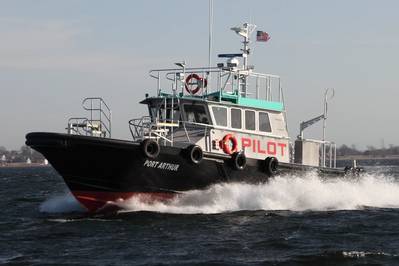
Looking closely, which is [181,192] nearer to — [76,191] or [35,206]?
[76,191]

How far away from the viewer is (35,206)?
835 inches

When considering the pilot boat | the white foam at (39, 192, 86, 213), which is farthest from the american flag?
the white foam at (39, 192, 86, 213)

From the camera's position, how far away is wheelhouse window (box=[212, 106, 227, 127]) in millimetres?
18375

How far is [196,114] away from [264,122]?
7.15 ft

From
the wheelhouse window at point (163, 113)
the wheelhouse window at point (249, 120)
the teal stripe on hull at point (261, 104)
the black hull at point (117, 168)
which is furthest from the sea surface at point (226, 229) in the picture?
the wheelhouse window at point (163, 113)

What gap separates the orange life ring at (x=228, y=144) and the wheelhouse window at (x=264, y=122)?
4.03 ft

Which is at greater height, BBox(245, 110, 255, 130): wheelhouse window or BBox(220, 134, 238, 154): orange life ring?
BBox(245, 110, 255, 130): wheelhouse window

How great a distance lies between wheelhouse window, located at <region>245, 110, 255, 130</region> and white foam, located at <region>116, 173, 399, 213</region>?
1599 mm

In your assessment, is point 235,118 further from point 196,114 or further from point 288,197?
point 288,197

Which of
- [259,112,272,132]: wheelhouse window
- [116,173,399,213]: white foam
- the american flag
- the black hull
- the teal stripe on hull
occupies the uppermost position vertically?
the american flag

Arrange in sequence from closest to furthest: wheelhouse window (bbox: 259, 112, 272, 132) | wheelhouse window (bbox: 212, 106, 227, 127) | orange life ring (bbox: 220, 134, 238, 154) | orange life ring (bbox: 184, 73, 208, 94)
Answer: orange life ring (bbox: 220, 134, 238, 154)
wheelhouse window (bbox: 212, 106, 227, 127)
orange life ring (bbox: 184, 73, 208, 94)
wheelhouse window (bbox: 259, 112, 272, 132)

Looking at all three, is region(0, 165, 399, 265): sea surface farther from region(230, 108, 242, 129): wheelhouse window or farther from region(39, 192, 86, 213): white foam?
region(230, 108, 242, 129): wheelhouse window

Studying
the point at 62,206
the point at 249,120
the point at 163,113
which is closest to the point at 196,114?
the point at 163,113

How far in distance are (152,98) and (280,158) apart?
13.6ft
